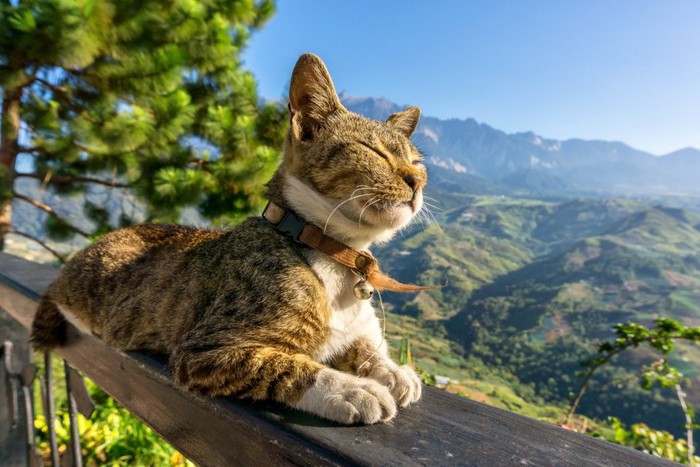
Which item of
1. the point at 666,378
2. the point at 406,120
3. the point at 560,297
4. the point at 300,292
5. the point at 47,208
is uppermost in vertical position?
the point at 560,297

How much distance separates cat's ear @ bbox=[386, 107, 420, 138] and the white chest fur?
78 cm

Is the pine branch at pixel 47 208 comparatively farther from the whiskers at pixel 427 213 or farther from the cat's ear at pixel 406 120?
the whiskers at pixel 427 213

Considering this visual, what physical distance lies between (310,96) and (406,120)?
53cm

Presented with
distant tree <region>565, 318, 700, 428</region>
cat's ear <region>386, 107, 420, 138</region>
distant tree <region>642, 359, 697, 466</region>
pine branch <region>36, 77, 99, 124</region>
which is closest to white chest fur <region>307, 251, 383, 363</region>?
cat's ear <region>386, 107, 420, 138</region>

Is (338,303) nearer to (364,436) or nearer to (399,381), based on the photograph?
(399,381)

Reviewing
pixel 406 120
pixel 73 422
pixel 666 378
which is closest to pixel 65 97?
pixel 73 422

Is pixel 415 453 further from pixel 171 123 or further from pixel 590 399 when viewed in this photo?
pixel 590 399

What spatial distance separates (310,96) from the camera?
58.0 inches

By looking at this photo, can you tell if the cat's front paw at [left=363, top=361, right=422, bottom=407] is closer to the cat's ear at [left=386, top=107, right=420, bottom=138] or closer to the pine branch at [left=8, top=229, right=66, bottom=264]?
the cat's ear at [left=386, top=107, right=420, bottom=138]

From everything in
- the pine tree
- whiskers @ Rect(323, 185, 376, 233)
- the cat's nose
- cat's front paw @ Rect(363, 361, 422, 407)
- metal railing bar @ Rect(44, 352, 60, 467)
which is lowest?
metal railing bar @ Rect(44, 352, 60, 467)

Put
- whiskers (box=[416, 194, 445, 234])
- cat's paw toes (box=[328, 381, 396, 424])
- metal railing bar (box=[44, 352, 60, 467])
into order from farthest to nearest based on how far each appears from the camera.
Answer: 1. metal railing bar (box=[44, 352, 60, 467])
2. whiskers (box=[416, 194, 445, 234])
3. cat's paw toes (box=[328, 381, 396, 424])

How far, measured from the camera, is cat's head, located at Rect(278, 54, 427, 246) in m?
1.29

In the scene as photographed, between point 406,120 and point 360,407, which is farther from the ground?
point 406,120

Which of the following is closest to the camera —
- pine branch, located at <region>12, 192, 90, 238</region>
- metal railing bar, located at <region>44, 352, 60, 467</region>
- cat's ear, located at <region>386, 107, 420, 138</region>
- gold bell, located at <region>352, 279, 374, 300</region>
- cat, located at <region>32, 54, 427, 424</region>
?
cat, located at <region>32, 54, 427, 424</region>
